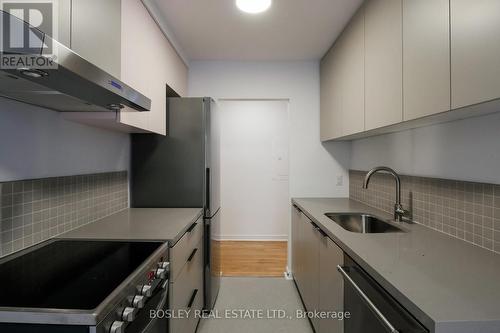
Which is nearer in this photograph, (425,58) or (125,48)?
(425,58)

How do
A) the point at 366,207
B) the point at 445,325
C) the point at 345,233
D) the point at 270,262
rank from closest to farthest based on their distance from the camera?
1. the point at 445,325
2. the point at 345,233
3. the point at 366,207
4. the point at 270,262

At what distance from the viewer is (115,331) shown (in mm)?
726

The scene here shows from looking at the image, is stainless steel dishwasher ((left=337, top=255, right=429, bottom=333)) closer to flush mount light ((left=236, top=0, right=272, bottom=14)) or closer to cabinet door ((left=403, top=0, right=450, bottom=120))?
cabinet door ((left=403, top=0, right=450, bottom=120))

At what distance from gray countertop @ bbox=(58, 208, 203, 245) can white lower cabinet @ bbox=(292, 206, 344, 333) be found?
864mm

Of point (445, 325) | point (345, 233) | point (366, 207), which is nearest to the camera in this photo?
point (445, 325)

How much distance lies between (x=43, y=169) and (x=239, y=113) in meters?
3.04

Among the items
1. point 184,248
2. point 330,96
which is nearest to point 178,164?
point 184,248

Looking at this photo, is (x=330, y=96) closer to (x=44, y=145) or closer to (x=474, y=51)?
(x=474, y=51)

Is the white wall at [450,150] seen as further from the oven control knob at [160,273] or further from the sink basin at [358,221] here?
the oven control knob at [160,273]

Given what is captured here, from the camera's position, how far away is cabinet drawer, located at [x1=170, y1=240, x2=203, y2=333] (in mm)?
1347

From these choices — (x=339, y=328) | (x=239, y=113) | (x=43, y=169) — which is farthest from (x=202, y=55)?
(x=339, y=328)

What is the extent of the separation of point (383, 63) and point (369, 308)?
4.22 ft

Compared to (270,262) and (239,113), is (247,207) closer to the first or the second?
(270,262)

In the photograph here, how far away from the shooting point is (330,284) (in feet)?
4.75
